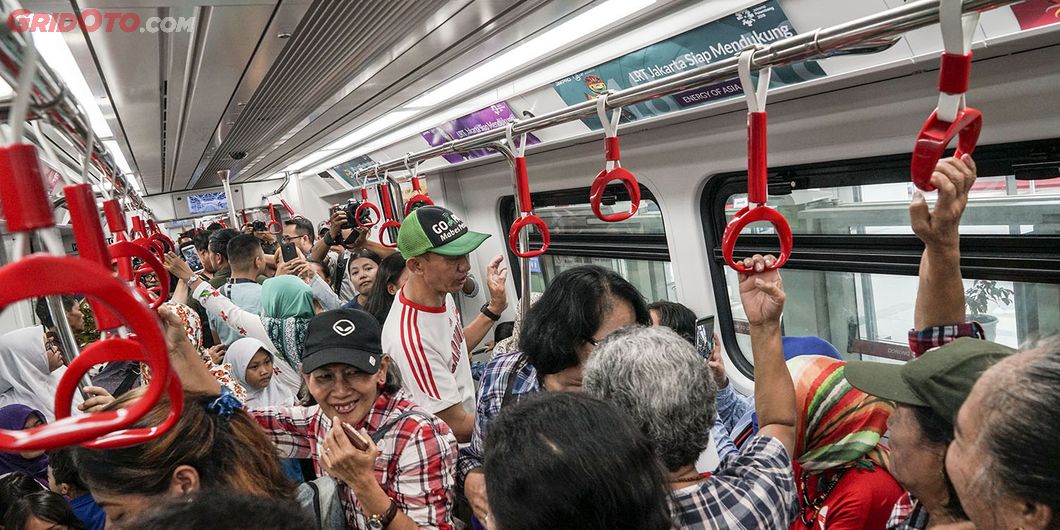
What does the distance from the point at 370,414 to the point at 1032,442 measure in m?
1.70

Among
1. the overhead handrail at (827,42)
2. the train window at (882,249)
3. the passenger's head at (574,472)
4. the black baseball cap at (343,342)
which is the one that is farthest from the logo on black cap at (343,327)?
the train window at (882,249)

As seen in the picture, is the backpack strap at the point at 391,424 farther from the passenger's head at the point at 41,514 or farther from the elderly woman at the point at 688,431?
the passenger's head at the point at 41,514

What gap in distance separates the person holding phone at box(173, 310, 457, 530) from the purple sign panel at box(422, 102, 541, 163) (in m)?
2.19

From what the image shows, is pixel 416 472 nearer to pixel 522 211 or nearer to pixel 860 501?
pixel 522 211

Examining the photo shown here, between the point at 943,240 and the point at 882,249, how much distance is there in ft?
5.86

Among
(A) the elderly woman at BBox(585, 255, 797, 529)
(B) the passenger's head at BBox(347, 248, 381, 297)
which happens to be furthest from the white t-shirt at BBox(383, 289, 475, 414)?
(B) the passenger's head at BBox(347, 248, 381, 297)

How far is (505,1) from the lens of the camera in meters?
2.59

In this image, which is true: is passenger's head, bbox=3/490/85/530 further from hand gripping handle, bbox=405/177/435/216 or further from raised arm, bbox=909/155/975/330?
raised arm, bbox=909/155/975/330

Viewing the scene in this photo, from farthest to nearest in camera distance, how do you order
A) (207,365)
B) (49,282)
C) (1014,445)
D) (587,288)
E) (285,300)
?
(285,300) → (207,365) → (587,288) → (1014,445) → (49,282)

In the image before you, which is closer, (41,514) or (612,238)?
(41,514)

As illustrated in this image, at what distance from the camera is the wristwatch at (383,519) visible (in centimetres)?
Answer: 173

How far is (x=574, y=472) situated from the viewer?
3.71ft

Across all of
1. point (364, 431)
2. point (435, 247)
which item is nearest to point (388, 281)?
point (435, 247)

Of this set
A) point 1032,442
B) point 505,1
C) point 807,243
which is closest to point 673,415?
point 1032,442
